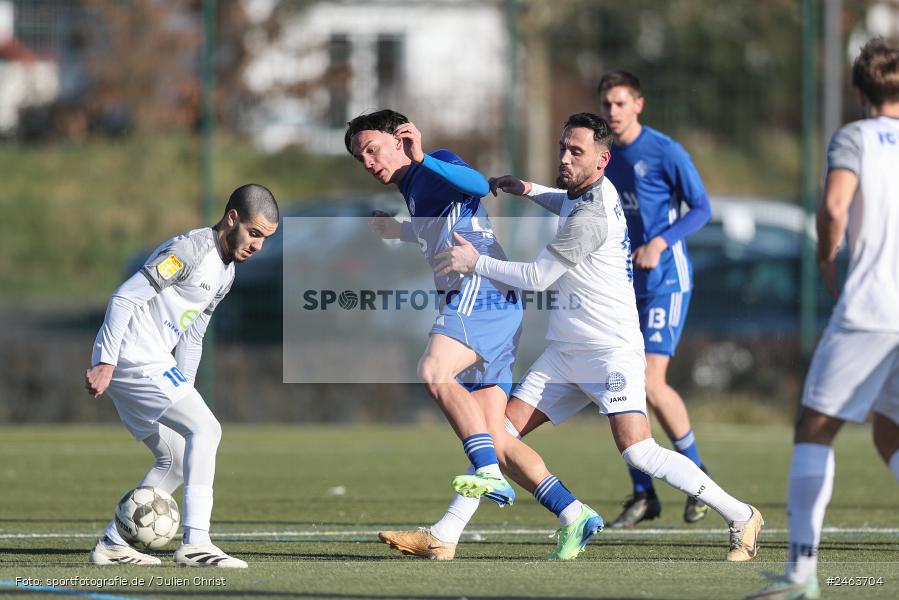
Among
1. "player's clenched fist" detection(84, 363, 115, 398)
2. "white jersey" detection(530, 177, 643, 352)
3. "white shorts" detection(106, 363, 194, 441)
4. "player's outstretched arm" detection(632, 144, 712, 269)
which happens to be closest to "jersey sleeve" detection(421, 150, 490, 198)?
"white jersey" detection(530, 177, 643, 352)

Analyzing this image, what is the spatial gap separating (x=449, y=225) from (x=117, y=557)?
2.16m

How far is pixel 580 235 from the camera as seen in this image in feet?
22.5

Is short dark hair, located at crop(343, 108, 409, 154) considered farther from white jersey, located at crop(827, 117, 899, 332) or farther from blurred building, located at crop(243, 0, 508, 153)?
blurred building, located at crop(243, 0, 508, 153)

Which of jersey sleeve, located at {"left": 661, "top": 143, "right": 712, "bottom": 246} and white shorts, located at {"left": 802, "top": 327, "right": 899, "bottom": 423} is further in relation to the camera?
jersey sleeve, located at {"left": 661, "top": 143, "right": 712, "bottom": 246}

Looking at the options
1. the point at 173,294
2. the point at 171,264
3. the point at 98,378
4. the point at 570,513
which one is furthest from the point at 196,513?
the point at 570,513

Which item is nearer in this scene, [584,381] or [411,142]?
[411,142]

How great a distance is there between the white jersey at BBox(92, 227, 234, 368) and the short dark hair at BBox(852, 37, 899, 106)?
2920mm

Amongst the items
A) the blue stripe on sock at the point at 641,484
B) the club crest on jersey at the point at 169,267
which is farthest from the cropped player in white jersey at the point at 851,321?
the blue stripe on sock at the point at 641,484

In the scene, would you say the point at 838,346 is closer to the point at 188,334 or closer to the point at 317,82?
the point at 188,334

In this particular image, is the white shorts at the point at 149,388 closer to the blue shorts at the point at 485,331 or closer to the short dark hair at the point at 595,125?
the blue shorts at the point at 485,331

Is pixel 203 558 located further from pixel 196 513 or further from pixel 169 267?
pixel 169 267

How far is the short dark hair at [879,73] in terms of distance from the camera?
214 inches

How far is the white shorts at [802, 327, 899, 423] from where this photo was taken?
5270mm

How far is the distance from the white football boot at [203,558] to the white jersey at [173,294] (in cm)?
84
